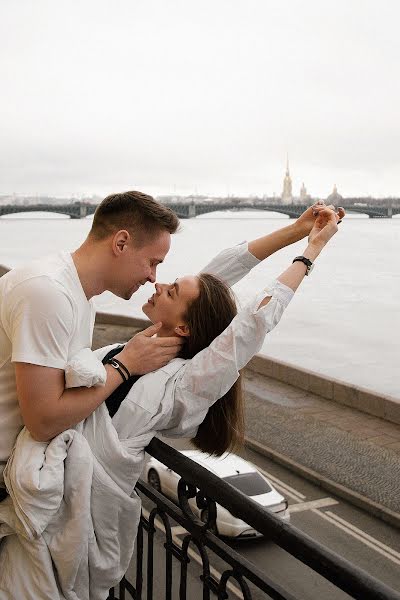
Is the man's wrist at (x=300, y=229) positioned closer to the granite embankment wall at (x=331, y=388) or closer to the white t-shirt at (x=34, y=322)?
the white t-shirt at (x=34, y=322)

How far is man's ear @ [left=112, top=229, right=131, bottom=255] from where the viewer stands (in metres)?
2.19

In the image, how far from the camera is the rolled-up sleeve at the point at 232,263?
292 centimetres

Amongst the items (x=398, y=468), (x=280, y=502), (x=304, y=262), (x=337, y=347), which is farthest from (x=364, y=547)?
(x=337, y=347)

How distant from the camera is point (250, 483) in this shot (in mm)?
9891

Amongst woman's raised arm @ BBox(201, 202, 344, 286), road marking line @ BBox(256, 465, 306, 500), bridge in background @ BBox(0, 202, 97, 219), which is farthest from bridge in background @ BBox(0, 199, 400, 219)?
woman's raised arm @ BBox(201, 202, 344, 286)

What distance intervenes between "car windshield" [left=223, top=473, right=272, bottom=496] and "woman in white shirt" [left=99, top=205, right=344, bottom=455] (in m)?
7.73

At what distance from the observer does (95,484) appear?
1939 millimetres

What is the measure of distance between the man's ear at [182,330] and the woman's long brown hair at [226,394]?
0.6 inches

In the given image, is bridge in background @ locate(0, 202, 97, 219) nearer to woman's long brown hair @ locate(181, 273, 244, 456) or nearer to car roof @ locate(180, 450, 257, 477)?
car roof @ locate(180, 450, 257, 477)

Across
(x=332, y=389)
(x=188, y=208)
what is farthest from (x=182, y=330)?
(x=188, y=208)

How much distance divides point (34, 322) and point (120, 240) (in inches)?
19.3

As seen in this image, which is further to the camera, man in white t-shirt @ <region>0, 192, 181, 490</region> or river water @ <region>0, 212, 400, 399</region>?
river water @ <region>0, 212, 400, 399</region>

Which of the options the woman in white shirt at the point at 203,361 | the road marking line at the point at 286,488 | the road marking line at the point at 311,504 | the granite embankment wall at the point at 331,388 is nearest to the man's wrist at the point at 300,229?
the woman in white shirt at the point at 203,361

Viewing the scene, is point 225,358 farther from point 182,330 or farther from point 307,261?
point 307,261
